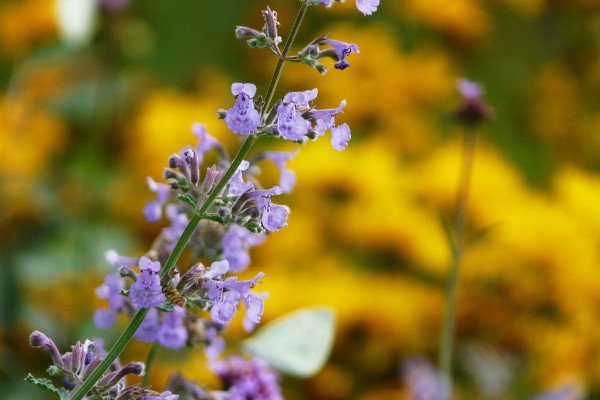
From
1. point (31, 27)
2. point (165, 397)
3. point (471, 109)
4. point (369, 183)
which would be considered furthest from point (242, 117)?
point (31, 27)

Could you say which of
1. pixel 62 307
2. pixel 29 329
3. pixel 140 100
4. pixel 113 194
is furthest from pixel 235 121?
pixel 140 100

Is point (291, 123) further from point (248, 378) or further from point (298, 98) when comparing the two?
point (248, 378)

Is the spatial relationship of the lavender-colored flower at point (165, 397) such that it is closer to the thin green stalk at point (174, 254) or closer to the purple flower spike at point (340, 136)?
the thin green stalk at point (174, 254)

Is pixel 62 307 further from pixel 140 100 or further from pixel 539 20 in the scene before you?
pixel 539 20

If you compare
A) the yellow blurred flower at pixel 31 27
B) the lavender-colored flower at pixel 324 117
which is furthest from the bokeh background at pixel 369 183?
the lavender-colored flower at pixel 324 117

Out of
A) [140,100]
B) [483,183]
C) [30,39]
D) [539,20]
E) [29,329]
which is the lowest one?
[29,329]

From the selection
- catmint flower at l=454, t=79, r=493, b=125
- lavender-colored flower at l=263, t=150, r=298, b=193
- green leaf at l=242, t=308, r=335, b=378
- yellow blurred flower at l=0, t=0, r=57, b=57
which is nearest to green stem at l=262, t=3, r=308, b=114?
lavender-colored flower at l=263, t=150, r=298, b=193

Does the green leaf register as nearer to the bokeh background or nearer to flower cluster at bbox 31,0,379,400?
flower cluster at bbox 31,0,379,400
